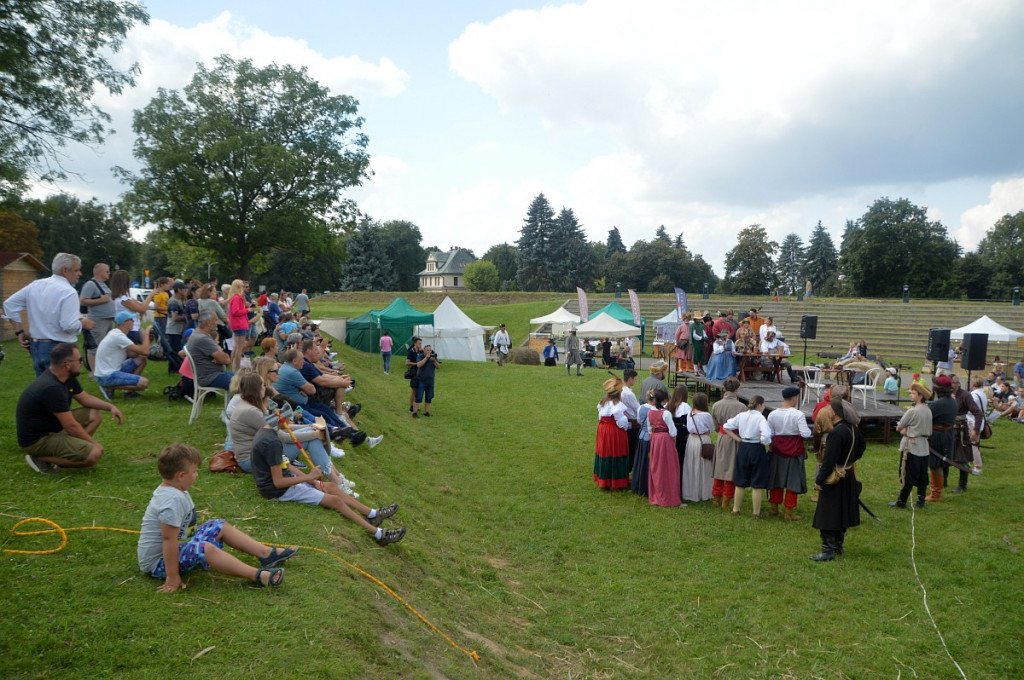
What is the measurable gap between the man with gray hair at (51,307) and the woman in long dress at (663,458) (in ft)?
23.6

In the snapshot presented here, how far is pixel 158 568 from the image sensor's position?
4406 millimetres

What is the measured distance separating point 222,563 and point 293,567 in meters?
0.65

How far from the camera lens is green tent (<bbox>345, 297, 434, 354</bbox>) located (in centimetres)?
2648

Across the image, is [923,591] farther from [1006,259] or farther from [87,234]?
[1006,259]

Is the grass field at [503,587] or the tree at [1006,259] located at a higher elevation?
the tree at [1006,259]

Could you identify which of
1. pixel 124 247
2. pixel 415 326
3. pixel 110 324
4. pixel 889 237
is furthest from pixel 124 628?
pixel 889 237

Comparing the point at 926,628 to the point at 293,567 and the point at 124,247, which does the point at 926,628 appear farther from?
the point at 124,247

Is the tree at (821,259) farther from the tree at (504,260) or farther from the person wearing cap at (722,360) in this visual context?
the person wearing cap at (722,360)

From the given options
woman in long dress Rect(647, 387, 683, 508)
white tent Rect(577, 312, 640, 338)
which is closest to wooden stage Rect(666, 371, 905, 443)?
woman in long dress Rect(647, 387, 683, 508)

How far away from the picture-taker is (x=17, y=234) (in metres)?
43.2

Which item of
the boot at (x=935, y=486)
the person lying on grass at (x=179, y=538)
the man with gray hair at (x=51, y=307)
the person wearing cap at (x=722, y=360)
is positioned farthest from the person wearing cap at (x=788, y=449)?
the person wearing cap at (x=722, y=360)

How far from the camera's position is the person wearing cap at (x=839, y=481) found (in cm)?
680

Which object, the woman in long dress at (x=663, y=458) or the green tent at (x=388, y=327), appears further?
the green tent at (x=388, y=327)

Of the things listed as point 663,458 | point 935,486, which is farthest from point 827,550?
point 935,486
